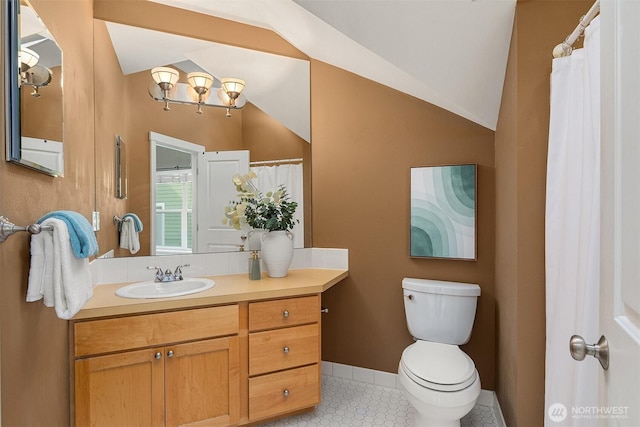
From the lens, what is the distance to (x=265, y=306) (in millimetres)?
1898

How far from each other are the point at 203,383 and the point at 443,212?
5.72 ft

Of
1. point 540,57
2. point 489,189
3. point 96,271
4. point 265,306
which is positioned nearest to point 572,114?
point 540,57

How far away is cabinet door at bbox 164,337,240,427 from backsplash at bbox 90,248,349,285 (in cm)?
65

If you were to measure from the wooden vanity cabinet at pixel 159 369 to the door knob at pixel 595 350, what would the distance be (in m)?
1.48

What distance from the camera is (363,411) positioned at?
7.08ft

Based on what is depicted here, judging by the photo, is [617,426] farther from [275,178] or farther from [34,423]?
[275,178]

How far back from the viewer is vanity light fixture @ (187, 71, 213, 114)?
231cm

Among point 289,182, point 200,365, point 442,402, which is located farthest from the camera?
point 289,182

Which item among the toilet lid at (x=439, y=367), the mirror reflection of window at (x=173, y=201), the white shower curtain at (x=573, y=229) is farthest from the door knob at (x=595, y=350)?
the mirror reflection of window at (x=173, y=201)

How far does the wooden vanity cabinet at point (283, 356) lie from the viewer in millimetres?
1873

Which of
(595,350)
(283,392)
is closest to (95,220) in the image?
(283,392)

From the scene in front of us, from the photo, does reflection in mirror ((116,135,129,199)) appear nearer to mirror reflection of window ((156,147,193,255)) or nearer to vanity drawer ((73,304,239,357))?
mirror reflection of window ((156,147,193,255))

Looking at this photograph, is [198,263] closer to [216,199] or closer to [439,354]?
[216,199]

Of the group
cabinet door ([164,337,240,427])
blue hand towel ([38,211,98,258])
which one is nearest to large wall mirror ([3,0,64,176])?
blue hand towel ([38,211,98,258])
